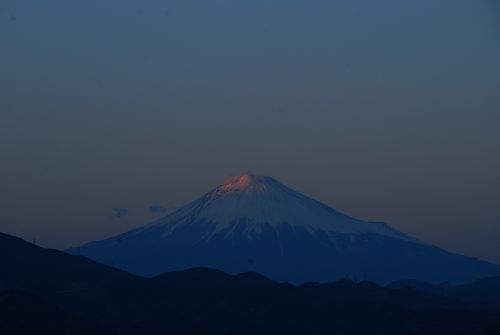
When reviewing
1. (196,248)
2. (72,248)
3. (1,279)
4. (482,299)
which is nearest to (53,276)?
(1,279)

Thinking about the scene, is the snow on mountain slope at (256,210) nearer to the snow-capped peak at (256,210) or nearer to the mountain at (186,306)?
the snow-capped peak at (256,210)

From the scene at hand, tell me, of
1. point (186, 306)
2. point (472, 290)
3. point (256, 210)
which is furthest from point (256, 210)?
point (186, 306)

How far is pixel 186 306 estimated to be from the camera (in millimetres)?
61719

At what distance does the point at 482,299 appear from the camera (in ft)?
303

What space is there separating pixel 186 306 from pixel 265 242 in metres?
97.3

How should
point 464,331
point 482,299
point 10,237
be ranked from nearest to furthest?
point 464,331
point 10,237
point 482,299

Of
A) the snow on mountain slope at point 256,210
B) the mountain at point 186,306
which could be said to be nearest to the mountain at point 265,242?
the snow on mountain slope at point 256,210

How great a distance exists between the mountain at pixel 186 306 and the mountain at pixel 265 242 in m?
78.1

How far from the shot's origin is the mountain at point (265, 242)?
505ft

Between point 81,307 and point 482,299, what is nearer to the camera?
point 81,307

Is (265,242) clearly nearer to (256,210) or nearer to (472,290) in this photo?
(256,210)

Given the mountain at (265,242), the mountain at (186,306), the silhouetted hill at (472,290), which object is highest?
the mountain at (265,242)

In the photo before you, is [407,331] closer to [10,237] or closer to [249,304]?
[249,304]

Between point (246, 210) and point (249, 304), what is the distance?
327ft
